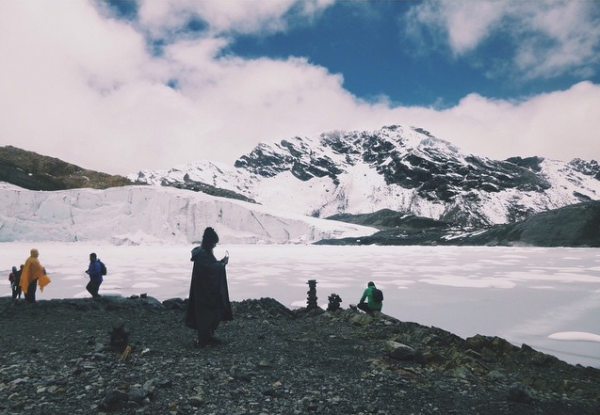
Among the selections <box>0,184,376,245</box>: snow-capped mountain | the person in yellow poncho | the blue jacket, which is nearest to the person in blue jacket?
the blue jacket

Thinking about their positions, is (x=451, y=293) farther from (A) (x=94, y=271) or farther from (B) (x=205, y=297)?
(A) (x=94, y=271)

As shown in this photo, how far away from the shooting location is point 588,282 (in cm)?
1822

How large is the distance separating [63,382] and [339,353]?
3.88 metres

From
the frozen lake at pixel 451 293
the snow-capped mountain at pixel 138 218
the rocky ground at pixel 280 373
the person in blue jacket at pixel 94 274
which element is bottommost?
the frozen lake at pixel 451 293

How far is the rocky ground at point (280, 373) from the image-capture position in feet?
13.6

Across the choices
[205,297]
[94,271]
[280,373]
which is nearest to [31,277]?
[94,271]

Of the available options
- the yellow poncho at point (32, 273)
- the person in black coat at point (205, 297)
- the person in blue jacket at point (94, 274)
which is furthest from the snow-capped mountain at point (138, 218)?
the person in black coat at point (205, 297)

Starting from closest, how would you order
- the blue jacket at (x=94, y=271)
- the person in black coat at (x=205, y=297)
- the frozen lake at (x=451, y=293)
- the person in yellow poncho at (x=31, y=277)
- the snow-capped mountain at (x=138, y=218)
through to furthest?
the person in black coat at (x=205, y=297)
the frozen lake at (x=451, y=293)
the person in yellow poncho at (x=31, y=277)
the blue jacket at (x=94, y=271)
the snow-capped mountain at (x=138, y=218)

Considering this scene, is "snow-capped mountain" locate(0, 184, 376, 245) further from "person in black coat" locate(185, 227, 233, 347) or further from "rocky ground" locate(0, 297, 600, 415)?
"person in black coat" locate(185, 227, 233, 347)

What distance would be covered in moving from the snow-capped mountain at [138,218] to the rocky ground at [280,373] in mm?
47089

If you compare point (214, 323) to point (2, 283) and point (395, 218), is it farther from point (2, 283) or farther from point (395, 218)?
point (395, 218)

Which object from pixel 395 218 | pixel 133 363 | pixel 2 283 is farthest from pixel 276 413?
pixel 395 218

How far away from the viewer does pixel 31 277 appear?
11117 millimetres

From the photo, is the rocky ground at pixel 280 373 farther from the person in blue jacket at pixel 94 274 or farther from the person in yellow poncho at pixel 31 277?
the person in blue jacket at pixel 94 274
